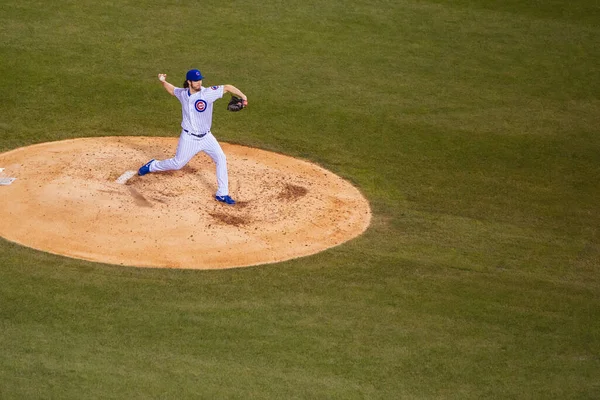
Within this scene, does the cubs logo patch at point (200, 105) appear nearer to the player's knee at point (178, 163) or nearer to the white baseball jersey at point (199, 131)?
the white baseball jersey at point (199, 131)

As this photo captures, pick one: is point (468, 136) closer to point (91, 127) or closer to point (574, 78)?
point (574, 78)

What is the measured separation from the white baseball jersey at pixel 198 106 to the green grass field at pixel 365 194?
254 cm

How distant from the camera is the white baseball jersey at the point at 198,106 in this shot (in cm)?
1381

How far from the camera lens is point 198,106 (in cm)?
1390

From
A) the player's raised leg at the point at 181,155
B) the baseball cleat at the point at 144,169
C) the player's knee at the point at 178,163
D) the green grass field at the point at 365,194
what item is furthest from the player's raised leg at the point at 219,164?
the green grass field at the point at 365,194

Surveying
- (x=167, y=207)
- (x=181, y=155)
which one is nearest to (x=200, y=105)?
(x=181, y=155)

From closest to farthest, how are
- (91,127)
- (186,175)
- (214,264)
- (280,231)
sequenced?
(214,264) < (280,231) < (186,175) < (91,127)

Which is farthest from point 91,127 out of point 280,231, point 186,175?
point 280,231

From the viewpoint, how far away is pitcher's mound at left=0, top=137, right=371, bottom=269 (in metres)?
12.7

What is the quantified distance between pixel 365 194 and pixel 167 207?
3.04 meters

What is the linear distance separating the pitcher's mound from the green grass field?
0.36 metres

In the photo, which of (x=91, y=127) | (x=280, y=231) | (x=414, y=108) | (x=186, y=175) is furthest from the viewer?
(x=414, y=108)

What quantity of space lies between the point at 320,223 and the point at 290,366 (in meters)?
4.06

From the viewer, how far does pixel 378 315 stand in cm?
1120
